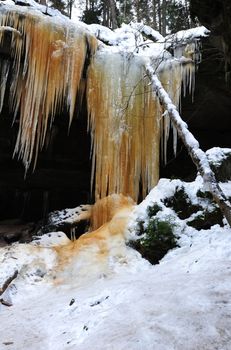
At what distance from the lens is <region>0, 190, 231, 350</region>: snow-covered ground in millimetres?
2701

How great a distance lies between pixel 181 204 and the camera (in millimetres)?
6031

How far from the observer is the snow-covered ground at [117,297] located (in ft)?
8.86

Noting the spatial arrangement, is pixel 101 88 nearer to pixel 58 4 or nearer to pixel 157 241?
pixel 157 241

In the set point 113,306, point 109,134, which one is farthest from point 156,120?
point 113,306

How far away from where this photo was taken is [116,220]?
681 cm

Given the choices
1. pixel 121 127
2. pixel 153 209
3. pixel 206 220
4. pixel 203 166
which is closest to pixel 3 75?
pixel 121 127

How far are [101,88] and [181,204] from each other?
3257 millimetres

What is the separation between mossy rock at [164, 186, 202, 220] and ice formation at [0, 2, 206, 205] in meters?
2.04

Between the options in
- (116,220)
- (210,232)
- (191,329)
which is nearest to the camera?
(191,329)

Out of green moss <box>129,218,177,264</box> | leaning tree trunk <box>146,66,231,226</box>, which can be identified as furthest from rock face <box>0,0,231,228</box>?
leaning tree trunk <box>146,66,231,226</box>

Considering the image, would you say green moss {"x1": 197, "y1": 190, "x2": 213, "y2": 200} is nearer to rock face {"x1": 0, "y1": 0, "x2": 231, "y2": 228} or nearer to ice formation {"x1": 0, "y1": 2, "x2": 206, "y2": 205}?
ice formation {"x1": 0, "y1": 2, "x2": 206, "y2": 205}

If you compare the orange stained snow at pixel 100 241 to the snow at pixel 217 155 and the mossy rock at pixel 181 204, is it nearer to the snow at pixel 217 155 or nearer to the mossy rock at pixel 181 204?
the mossy rock at pixel 181 204

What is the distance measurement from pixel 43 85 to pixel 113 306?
5218 mm

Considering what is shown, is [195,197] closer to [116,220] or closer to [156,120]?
[116,220]
